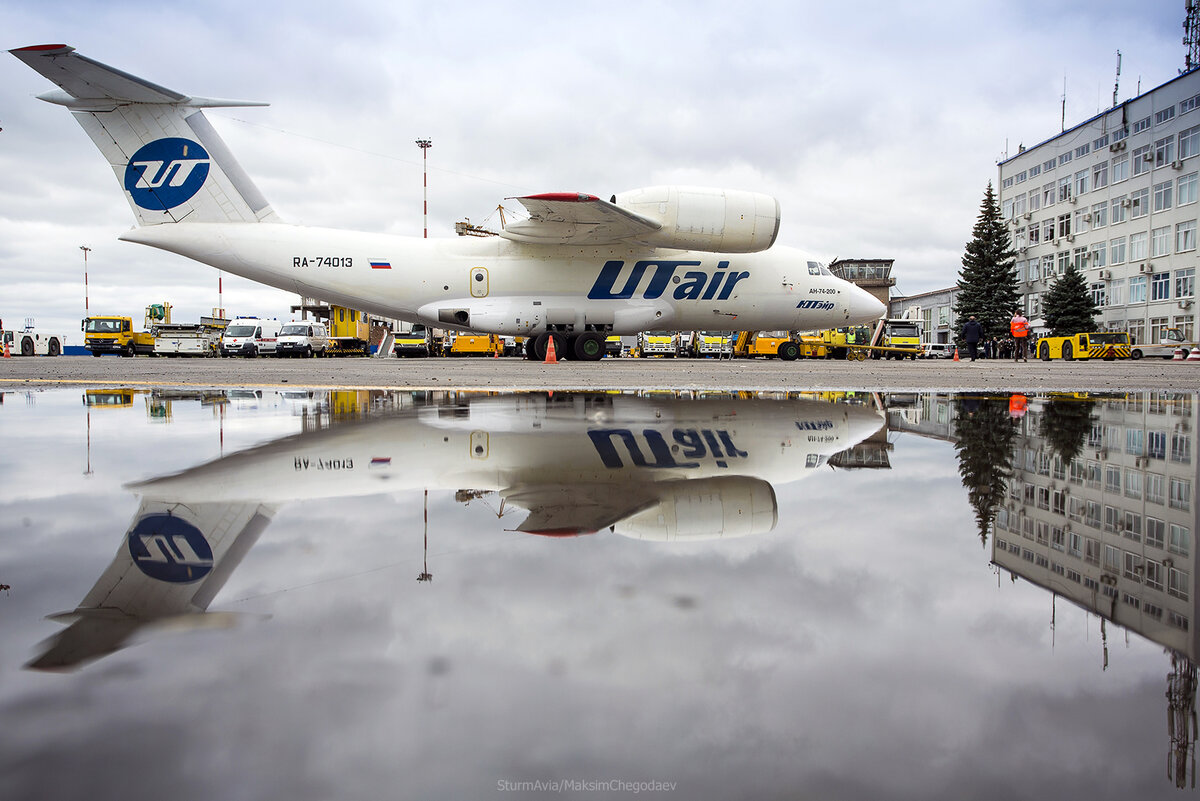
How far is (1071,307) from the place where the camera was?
38.3 m

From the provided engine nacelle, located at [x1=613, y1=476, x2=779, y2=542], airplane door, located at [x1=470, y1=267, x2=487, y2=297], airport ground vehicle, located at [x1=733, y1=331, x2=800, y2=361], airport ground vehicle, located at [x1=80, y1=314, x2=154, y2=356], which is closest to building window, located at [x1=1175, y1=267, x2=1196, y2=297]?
airport ground vehicle, located at [x1=733, y1=331, x2=800, y2=361]

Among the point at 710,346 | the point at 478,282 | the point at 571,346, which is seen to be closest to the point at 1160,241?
the point at 710,346

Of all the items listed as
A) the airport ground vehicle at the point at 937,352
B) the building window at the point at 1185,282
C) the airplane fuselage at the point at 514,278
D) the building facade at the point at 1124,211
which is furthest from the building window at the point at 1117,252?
the airplane fuselage at the point at 514,278

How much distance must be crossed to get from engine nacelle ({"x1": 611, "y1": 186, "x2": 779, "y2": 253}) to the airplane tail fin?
768cm

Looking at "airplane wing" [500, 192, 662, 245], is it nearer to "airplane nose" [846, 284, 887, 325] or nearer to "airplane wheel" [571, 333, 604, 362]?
"airplane wheel" [571, 333, 604, 362]

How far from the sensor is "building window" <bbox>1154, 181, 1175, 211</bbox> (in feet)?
114

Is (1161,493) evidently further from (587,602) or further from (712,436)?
(587,602)

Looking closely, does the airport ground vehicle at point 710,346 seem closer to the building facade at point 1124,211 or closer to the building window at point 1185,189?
the building facade at point 1124,211

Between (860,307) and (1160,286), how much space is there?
29035mm

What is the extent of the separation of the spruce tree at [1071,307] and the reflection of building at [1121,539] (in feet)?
138

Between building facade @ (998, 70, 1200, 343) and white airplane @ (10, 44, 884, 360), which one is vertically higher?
building facade @ (998, 70, 1200, 343)

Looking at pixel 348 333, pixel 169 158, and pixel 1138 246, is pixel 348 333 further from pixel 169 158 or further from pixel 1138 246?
pixel 1138 246

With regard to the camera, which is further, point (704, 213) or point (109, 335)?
point (109, 335)

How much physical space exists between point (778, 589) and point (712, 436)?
87.6 inches
